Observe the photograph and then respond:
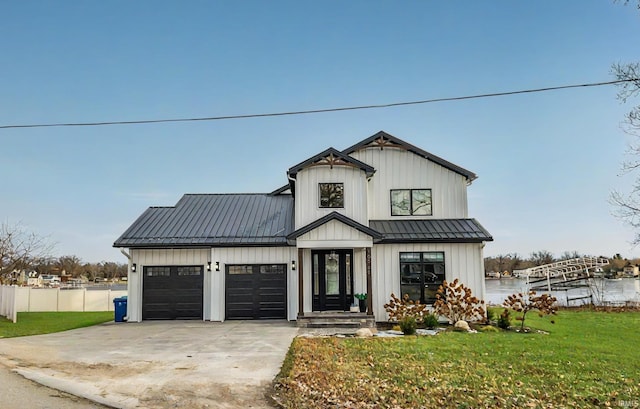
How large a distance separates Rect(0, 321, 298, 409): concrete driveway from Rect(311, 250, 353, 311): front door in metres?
1.92

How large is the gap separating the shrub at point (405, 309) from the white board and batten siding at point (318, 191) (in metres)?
2.83

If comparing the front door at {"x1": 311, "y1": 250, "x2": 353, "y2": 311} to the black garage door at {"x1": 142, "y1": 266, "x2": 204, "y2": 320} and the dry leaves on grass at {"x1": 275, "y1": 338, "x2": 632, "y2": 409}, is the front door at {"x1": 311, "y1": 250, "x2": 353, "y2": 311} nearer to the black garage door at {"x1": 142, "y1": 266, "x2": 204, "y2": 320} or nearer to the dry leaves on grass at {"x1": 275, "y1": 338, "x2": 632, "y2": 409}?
the black garage door at {"x1": 142, "y1": 266, "x2": 204, "y2": 320}

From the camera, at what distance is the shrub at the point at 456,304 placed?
14516mm

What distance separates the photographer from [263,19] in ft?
46.9

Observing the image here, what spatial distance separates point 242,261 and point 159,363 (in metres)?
7.81

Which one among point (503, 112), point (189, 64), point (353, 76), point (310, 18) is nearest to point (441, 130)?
point (503, 112)

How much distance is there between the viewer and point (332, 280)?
16047 mm

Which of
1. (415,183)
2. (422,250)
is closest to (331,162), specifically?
(415,183)

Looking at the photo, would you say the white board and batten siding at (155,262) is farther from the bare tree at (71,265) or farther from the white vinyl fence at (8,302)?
the bare tree at (71,265)

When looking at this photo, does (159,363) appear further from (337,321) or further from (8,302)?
(8,302)

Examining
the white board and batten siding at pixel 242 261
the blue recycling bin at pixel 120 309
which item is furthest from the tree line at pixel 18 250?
the white board and batten siding at pixel 242 261

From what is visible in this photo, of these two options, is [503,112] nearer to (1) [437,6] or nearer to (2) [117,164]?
(1) [437,6]

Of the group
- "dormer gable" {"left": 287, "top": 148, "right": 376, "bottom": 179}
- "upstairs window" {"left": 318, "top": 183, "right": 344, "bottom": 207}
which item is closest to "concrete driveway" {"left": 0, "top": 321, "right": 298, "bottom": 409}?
"upstairs window" {"left": 318, "top": 183, "right": 344, "bottom": 207}

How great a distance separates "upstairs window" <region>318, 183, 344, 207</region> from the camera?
1605 cm
